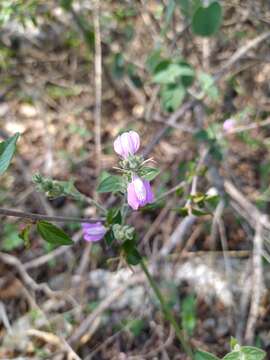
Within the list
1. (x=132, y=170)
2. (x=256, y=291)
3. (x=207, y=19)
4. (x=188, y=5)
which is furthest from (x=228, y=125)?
(x=132, y=170)

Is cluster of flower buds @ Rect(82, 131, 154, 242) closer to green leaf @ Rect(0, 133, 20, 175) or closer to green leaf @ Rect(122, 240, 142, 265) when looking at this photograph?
green leaf @ Rect(122, 240, 142, 265)

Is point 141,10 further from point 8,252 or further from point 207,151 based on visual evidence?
point 8,252

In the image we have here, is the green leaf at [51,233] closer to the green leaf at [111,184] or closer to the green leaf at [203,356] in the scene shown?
the green leaf at [111,184]

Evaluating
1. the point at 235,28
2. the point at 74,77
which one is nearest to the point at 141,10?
the point at 235,28

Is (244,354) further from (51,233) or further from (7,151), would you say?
(7,151)

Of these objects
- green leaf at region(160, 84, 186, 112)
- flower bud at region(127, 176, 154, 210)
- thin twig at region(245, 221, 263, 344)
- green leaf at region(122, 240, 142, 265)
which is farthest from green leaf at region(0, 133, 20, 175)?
green leaf at region(160, 84, 186, 112)

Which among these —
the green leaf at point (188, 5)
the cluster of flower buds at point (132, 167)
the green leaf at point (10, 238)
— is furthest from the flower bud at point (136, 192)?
the green leaf at point (10, 238)
